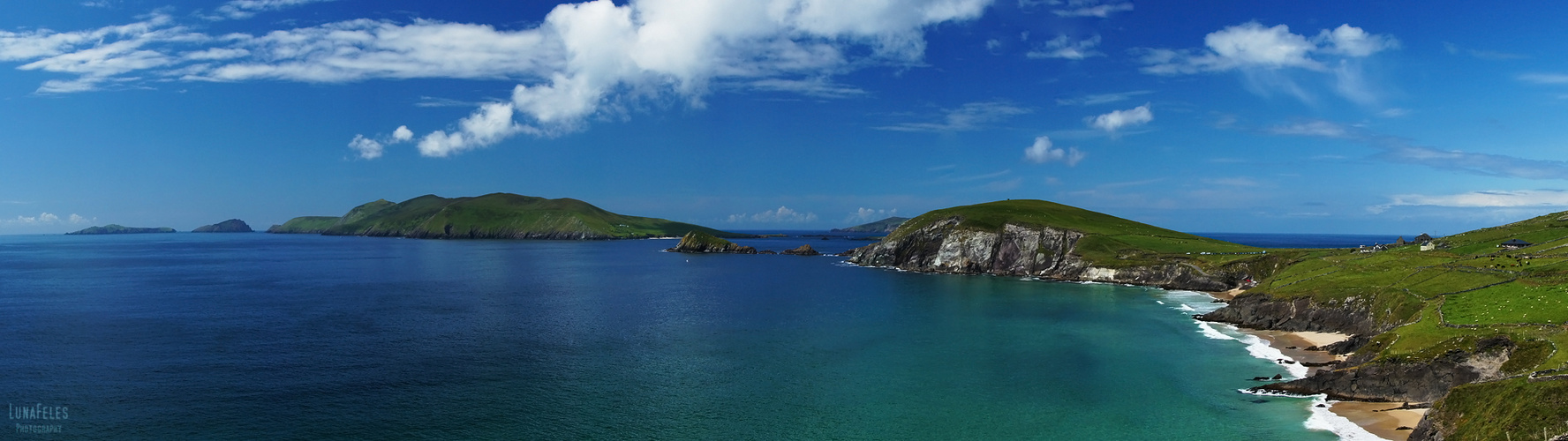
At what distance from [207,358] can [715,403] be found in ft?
150

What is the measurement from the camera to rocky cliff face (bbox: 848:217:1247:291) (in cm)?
12538

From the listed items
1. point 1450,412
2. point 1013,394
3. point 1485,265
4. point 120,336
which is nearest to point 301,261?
point 120,336

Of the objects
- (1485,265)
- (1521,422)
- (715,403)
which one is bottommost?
(715,403)

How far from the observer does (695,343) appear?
222 feet

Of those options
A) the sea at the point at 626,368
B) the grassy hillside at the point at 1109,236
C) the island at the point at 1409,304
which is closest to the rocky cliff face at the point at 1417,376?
the island at the point at 1409,304

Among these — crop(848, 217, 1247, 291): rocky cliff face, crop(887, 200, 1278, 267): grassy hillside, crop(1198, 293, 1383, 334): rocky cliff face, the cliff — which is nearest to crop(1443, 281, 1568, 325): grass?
crop(1198, 293, 1383, 334): rocky cliff face

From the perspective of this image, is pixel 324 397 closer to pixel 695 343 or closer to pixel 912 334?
pixel 695 343

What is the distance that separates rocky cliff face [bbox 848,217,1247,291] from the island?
1.09 feet

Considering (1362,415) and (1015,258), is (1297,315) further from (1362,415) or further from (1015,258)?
(1015,258)

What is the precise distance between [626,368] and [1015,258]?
121m

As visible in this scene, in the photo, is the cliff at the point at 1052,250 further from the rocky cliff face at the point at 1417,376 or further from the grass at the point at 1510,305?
the rocky cliff face at the point at 1417,376

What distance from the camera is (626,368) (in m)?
56.1

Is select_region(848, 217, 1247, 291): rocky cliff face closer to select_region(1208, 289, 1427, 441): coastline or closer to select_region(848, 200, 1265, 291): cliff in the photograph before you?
select_region(848, 200, 1265, 291): cliff

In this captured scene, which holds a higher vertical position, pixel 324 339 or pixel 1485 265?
pixel 1485 265
